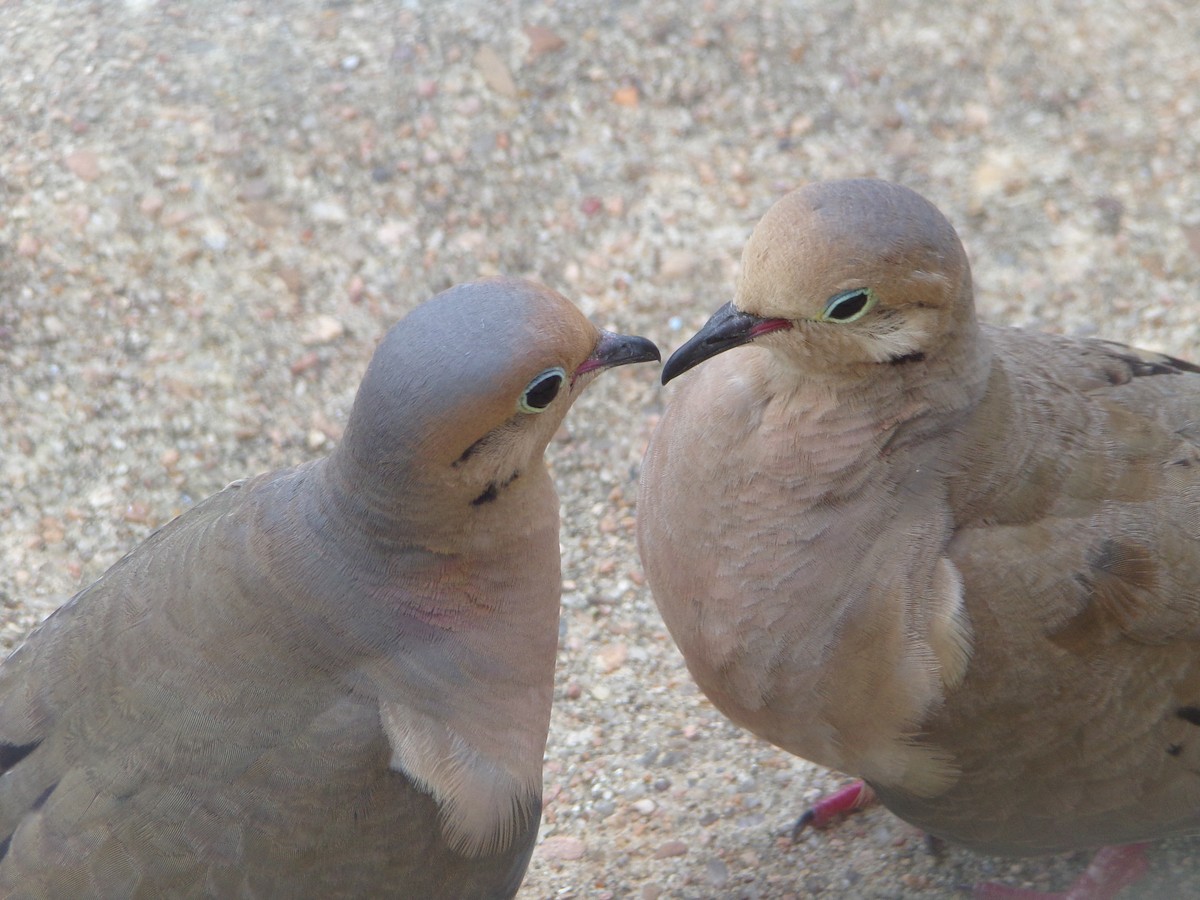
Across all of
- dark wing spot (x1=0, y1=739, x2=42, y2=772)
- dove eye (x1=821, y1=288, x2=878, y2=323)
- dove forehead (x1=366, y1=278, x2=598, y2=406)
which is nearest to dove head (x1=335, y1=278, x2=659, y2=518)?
dove forehead (x1=366, y1=278, x2=598, y2=406)

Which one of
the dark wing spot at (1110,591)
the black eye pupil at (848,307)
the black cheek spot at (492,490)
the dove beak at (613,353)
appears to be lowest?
the dark wing spot at (1110,591)

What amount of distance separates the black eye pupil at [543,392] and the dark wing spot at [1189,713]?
→ 1489 mm

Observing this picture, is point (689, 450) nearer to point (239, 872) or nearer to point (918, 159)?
point (239, 872)

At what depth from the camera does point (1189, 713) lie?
9.29ft

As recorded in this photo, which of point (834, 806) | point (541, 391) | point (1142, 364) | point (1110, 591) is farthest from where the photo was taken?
point (834, 806)

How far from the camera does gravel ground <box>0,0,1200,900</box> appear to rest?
3766 mm

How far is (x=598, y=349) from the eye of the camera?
2766mm

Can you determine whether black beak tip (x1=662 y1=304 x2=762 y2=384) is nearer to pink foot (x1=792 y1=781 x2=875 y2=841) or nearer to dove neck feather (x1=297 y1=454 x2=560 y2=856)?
dove neck feather (x1=297 y1=454 x2=560 y2=856)

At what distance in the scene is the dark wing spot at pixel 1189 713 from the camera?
282 centimetres

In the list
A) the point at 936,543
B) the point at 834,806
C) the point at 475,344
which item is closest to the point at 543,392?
the point at 475,344

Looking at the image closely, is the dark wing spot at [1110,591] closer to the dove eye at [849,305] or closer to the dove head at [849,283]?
the dove head at [849,283]

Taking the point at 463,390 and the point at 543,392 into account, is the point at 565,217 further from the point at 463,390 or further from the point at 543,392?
the point at 463,390

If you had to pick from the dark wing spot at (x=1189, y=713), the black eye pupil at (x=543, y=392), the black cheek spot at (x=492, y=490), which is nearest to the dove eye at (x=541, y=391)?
the black eye pupil at (x=543, y=392)

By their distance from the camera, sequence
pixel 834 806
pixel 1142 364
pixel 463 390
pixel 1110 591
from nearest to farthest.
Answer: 1. pixel 463 390
2. pixel 1110 591
3. pixel 1142 364
4. pixel 834 806
